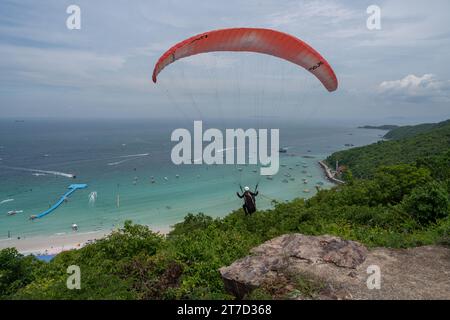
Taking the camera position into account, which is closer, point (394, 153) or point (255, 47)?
point (255, 47)

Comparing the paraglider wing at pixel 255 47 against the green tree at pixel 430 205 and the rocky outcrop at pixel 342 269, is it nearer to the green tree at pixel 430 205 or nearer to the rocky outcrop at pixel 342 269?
the green tree at pixel 430 205

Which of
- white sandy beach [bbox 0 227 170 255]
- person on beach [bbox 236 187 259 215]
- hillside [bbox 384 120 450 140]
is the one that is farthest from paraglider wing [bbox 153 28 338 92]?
hillside [bbox 384 120 450 140]

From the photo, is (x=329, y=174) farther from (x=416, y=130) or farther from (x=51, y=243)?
(x=416, y=130)


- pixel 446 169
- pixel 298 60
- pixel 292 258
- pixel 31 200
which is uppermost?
pixel 298 60

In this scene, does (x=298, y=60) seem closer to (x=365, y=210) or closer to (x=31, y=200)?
(x=365, y=210)

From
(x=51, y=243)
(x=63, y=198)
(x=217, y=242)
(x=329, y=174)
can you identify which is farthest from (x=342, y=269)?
(x=329, y=174)

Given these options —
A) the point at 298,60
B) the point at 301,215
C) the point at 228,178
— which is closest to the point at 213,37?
the point at 298,60
